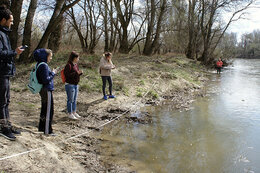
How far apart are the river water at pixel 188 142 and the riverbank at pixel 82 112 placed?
0.46m

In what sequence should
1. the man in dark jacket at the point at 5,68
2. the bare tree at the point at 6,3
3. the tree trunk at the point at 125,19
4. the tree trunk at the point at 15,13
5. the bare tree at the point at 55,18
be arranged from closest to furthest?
1. the man in dark jacket at the point at 5,68
2. the bare tree at the point at 6,3
3. the tree trunk at the point at 15,13
4. the bare tree at the point at 55,18
5. the tree trunk at the point at 125,19

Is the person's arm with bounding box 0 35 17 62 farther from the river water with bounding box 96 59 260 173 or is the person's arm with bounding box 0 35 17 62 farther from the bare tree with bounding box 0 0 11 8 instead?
the bare tree with bounding box 0 0 11 8

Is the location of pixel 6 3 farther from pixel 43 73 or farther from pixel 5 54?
pixel 5 54

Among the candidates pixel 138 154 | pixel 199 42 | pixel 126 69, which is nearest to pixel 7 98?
pixel 138 154

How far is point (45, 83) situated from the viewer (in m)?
4.25

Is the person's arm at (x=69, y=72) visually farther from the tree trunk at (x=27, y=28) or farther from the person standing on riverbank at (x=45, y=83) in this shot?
the tree trunk at (x=27, y=28)

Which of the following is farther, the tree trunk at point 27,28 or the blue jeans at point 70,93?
the tree trunk at point 27,28

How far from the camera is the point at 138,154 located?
4.51m

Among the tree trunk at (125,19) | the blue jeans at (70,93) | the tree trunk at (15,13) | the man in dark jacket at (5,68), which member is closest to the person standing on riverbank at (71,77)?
the blue jeans at (70,93)

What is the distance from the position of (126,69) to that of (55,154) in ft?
28.9

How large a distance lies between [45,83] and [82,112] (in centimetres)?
244

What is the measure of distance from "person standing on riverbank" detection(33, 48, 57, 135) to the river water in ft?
4.26

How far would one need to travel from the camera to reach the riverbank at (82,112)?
3500 millimetres

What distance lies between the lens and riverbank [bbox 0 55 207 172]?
3.50 metres
